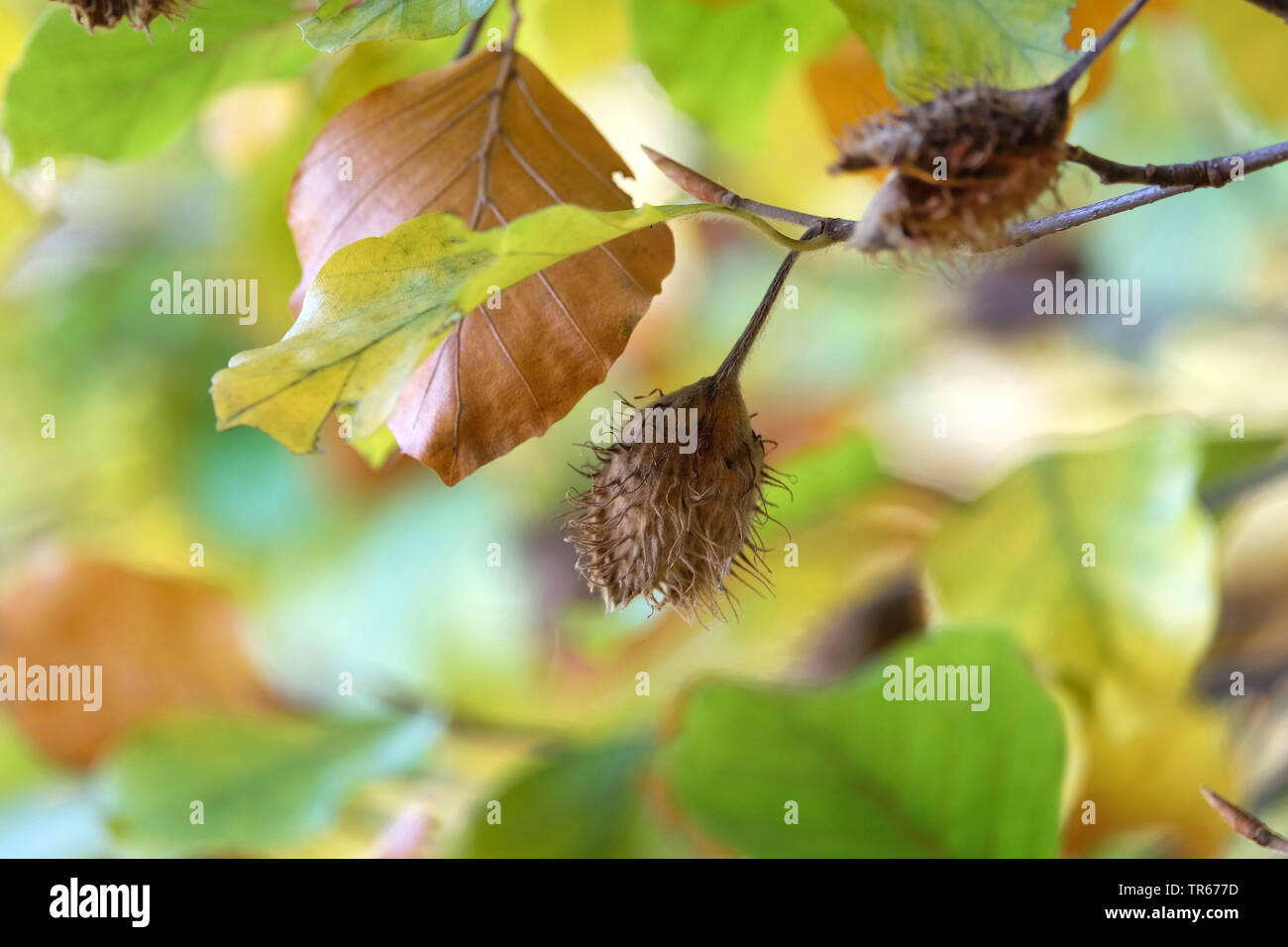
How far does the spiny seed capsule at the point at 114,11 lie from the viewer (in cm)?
19

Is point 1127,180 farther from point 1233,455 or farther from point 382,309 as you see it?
point 1233,455

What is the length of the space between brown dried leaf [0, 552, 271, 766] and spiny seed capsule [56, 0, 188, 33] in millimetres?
386

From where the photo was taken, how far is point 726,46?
0.31 m

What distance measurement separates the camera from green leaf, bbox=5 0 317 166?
259 millimetres

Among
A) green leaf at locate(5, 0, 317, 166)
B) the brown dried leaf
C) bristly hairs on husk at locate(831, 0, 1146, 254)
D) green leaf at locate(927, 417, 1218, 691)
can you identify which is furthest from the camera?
the brown dried leaf

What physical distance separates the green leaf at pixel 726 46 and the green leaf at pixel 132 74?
10cm

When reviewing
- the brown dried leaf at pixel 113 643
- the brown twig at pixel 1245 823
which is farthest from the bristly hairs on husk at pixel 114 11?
the brown dried leaf at pixel 113 643

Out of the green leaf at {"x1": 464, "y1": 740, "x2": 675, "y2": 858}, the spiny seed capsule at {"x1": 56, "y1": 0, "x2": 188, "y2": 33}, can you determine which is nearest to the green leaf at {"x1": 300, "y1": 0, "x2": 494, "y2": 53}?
the spiny seed capsule at {"x1": 56, "y1": 0, "x2": 188, "y2": 33}

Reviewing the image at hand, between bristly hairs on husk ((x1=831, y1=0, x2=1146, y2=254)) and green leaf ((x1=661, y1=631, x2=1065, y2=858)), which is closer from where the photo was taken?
bristly hairs on husk ((x1=831, y1=0, x2=1146, y2=254))

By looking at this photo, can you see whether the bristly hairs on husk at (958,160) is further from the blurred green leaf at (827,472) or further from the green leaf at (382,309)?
the blurred green leaf at (827,472)

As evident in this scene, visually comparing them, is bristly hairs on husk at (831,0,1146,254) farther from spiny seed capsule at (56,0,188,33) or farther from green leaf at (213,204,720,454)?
spiny seed capsule at (56,0,188,33)

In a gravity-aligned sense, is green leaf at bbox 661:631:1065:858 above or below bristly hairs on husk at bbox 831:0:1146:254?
below

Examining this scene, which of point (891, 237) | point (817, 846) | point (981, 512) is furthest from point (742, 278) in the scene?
point (891, 237)
